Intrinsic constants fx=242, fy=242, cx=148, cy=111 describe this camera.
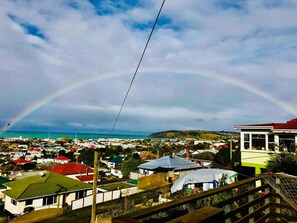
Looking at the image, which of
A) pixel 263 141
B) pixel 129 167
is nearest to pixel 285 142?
pixel 263 141

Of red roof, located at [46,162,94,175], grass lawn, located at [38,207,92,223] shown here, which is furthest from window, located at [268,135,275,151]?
red roof, located at [46,162,94,175]

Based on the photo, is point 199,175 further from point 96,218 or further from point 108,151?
point 108,151

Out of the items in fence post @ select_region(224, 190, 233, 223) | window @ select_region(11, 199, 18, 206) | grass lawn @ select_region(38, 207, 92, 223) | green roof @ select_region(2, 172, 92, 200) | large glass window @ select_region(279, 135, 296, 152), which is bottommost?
window @ select_region(11, 199, 18, 206)

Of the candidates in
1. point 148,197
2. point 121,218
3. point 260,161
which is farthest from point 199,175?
point 121,218

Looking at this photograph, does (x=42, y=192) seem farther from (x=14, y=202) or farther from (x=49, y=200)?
(x=14, y=202)

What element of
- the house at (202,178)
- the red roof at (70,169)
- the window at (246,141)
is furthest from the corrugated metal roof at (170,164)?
the red roof at (70,169)

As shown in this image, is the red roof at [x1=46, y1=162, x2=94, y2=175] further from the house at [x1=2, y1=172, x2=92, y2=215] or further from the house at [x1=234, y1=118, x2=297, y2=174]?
the house at [x1=234, y1=118, x2=297, y2=174]
